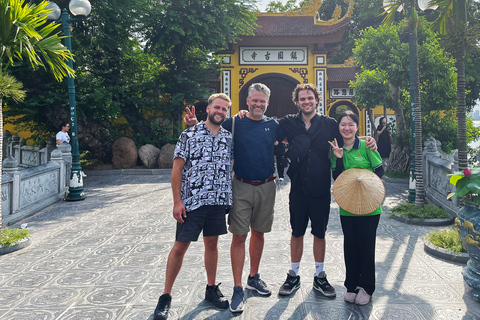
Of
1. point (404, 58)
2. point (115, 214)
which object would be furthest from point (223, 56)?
point (115, 214)

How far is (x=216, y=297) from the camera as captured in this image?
11.0 feet

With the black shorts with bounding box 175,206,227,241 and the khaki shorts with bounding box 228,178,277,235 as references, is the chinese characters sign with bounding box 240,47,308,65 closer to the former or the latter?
the khaki shorts with bounding box 228,178,277,235

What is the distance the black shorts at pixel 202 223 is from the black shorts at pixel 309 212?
729mm

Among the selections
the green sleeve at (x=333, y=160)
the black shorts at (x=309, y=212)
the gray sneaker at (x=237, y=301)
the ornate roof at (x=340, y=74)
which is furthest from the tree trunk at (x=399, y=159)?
the gray sneaker at (x=237, y=301)

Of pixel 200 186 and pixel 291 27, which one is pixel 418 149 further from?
pixel 291 27

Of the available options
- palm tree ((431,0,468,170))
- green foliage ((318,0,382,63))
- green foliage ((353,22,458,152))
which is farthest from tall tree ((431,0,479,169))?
green foliage ((318,0,382,63))

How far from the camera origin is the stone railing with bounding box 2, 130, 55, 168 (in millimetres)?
12577

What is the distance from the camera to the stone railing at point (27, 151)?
12577 millimetres

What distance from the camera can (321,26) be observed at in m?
19.4

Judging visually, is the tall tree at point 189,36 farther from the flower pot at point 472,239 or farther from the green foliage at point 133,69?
the flower pot at point 472,239

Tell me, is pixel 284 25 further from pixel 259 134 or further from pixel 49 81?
pixel 259 134

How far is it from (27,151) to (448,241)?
13952 millimetres

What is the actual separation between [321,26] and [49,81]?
43.7 ft

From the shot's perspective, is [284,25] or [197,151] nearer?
[197,151]
